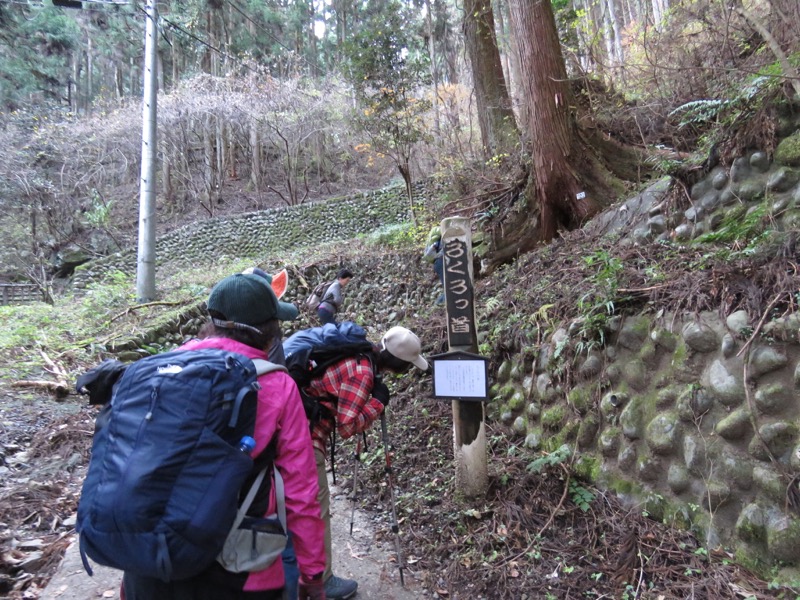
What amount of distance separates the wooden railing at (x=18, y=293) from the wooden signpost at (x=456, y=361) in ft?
61.5

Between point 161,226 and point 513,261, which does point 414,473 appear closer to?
point 513,261

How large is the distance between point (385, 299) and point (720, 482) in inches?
281

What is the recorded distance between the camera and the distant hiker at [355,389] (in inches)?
102

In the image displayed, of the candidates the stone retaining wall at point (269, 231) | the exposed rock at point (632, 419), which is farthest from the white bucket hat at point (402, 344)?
the stone retaining wall at point (269, 231)

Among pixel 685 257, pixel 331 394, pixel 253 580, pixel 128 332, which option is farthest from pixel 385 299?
pixel 253 580

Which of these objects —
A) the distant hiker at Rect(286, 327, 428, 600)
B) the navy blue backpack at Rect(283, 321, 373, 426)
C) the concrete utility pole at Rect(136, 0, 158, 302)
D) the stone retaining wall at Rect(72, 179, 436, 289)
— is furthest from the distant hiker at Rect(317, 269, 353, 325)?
the stone retaining wall at Rect(72, 179, 436, 289)

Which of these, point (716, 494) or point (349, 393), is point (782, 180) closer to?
point (716, 494)

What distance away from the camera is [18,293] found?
1800cm

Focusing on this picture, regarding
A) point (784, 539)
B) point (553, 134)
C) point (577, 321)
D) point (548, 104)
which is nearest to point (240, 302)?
point (784, 539)

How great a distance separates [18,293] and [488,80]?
715 inches

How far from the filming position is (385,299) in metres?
9.62

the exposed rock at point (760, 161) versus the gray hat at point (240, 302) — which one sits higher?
the exposed rock at point (760, 161)

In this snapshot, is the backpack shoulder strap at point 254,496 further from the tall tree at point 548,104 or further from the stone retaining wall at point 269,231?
the stone retaining wall at point 269,231

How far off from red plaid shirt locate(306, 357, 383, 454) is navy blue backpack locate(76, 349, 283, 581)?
1051mm
